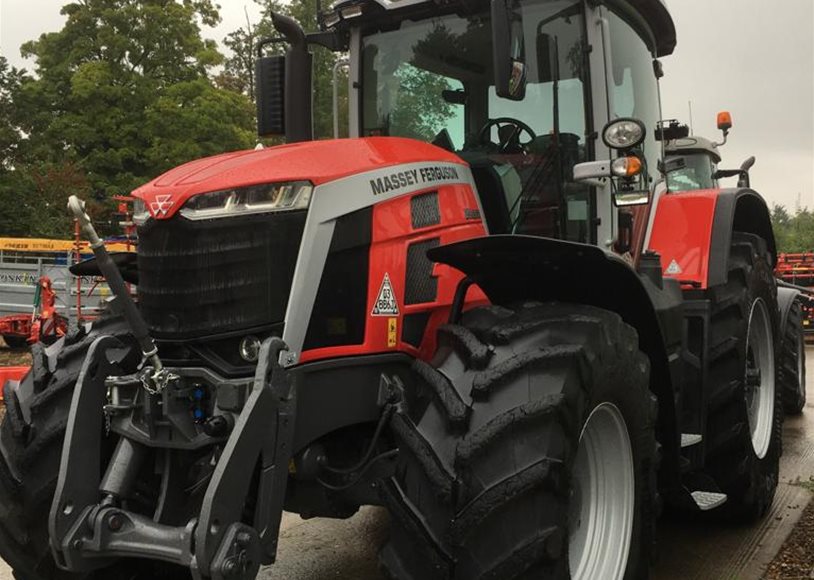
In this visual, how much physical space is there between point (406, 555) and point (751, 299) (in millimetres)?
2880

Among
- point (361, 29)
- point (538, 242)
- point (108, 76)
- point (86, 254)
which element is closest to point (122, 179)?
point (108, 76)

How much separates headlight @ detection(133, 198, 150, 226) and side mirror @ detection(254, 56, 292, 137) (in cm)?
100

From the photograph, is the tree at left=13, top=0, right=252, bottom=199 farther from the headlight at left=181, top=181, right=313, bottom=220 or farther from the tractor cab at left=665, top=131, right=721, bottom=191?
the headlight at left=181, top=181, right=313, bottom=220

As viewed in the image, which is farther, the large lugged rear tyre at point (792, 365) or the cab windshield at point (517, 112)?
the large lugged rear tyre at point (792, 365)

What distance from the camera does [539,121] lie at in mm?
3379

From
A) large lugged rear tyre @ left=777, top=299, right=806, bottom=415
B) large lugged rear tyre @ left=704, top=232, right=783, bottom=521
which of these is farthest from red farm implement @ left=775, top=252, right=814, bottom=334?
large lugged rear tyre @ left=704, top=232, right=783, bottom=521

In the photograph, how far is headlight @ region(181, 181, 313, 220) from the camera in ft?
7.99

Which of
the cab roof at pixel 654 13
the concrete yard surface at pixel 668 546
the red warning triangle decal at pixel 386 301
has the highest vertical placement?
the cab roof at pixel 654 13

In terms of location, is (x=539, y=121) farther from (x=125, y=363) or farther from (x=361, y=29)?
(x=125, y=363)

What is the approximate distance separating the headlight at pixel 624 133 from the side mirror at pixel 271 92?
4.77ft

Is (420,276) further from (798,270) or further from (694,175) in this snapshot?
(798,270)

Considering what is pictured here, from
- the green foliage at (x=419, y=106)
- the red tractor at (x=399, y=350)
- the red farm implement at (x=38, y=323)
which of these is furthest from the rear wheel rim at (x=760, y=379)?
the red farm implement at (x=38, y=323)

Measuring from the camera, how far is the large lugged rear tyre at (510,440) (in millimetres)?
2172

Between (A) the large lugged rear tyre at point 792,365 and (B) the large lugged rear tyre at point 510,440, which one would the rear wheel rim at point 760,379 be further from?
(B) the large lugged rear tyre at point 510,440
